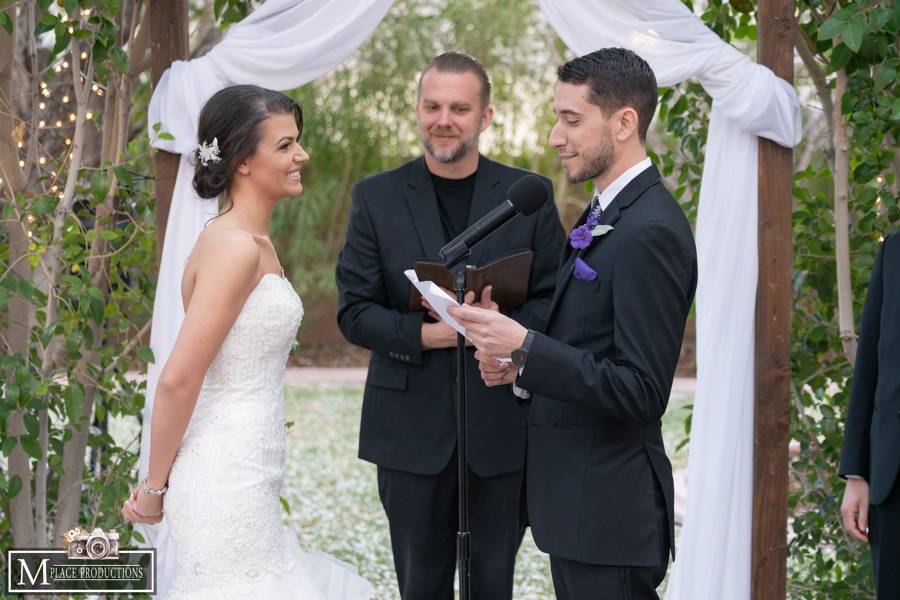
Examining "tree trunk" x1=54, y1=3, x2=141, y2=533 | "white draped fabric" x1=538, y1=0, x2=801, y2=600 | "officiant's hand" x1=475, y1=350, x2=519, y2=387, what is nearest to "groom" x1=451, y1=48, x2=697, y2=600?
"officiant's hand" x1=475, y1=350, x2=519, y2=387

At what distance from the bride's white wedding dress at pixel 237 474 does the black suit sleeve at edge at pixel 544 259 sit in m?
0.92

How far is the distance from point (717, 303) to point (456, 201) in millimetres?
947

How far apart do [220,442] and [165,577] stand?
4.61 feet

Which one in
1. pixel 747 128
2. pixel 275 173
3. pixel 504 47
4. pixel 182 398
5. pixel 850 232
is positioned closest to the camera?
Result: pixel 182 398

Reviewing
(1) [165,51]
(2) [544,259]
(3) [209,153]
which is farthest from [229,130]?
(1) [165,51]

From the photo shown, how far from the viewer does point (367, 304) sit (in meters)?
3.16

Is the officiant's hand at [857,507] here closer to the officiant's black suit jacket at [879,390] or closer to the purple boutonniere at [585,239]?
the officiant's black suit jacket at [879,390]

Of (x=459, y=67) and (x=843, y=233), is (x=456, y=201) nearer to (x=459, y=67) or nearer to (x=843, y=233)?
(x=459, y=67)

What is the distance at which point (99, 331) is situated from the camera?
3.76 m

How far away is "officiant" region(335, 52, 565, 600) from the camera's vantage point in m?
3.12

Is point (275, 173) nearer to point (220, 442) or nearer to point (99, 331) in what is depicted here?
point (220, 442)

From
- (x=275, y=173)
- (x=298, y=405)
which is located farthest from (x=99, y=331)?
(x=298, y=405)

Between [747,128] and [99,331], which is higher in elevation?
[747,128]

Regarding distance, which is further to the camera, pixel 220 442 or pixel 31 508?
pixel 31 508
